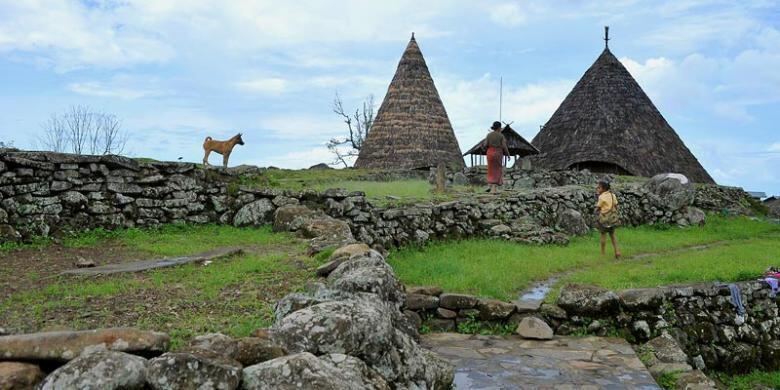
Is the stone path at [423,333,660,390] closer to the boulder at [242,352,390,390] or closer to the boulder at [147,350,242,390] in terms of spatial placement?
the boulder at [242,352,390,390]

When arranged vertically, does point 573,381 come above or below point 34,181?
below

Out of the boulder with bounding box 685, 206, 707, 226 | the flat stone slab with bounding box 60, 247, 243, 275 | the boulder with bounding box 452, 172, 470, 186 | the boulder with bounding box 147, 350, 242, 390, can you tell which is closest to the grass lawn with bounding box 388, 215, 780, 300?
the flat stone slab with bounding box 60, 247, 243, 275

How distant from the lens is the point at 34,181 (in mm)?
8812

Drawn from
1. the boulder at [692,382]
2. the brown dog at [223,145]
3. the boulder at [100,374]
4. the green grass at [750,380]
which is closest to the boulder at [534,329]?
the boulder at [692,382]

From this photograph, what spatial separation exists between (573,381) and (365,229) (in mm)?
5779

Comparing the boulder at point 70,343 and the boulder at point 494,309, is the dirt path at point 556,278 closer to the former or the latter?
the boulder at point 494,309

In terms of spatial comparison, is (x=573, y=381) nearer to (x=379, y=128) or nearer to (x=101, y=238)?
(x=101, y=238)

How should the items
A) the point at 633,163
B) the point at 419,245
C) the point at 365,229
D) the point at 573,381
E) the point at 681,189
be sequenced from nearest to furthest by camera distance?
the point at 573,381
the point at 365,229
the point at 419,245
the point at 681,189
the point at 633,163

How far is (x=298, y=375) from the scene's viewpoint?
307 centimetres

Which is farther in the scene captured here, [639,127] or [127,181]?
[639,127]

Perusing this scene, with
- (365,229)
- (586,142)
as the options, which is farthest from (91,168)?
(586,142)

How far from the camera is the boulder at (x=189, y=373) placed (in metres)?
2.94

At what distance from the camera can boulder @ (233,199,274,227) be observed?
33.4 feet

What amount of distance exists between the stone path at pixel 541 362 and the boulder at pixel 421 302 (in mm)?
376
